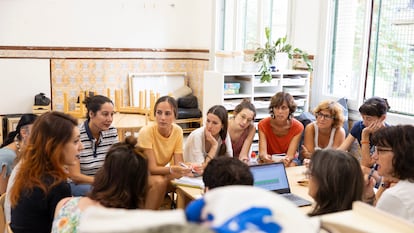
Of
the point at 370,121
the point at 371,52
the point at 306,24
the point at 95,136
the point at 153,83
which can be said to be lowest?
the point at 95,136

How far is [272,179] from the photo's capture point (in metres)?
2.50

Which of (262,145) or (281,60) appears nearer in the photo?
(262,145)

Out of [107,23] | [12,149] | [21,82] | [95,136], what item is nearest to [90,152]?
[95,136]

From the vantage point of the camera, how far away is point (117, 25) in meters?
6.80

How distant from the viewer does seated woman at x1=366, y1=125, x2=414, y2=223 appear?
6.04 feet

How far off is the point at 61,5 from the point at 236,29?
2.71 m

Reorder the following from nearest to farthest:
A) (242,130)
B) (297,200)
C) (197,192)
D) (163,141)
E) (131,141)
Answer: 1. (131,141)
2. (297,200)
3. (197,192)
4. (163,141)
5. (242,130)

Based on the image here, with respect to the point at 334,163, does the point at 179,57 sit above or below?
above

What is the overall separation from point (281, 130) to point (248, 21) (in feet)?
10.3

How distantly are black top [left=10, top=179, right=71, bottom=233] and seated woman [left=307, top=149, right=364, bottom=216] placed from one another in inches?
44.5

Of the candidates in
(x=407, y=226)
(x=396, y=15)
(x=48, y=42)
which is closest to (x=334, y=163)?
(x=407, y=226)

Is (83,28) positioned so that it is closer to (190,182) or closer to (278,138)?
(278,138)

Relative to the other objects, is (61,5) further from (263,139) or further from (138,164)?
(138,164)

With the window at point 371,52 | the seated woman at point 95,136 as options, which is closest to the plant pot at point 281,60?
the window at point 371,52
